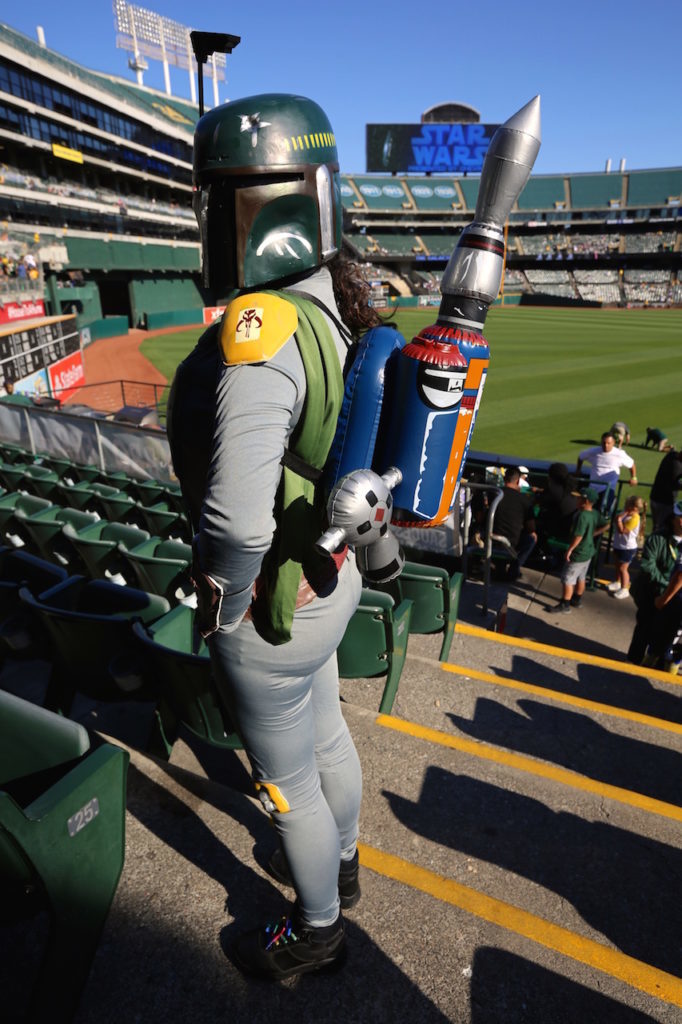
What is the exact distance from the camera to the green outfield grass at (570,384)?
14133 millimetres

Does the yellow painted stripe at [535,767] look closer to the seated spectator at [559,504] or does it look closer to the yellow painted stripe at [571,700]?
the yellow painted stripe at [571,700]

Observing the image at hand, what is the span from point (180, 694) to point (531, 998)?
5.31ft

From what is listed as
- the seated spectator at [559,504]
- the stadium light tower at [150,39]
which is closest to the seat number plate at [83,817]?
the seated spectator at [559,504]

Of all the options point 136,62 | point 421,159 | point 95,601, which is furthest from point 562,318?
point 136,62

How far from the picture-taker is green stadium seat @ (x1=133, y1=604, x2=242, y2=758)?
2406mm

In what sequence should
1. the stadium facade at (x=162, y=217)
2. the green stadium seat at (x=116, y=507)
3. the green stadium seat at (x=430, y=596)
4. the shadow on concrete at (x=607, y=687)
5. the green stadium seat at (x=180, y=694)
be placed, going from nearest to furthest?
the green stadium seat at (x=180, y=694) → the green stadium seat at (x=430, y=596) → the shadow on concrete at (x=607, y=687) → the green stadium seat at (x=116, y=507) → the stadium facade at (x=162, y=217)

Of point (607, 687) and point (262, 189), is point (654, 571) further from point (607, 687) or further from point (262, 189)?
Answer: point (262, 189)

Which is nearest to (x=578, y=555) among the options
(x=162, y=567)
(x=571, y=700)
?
(x=571, y=700)

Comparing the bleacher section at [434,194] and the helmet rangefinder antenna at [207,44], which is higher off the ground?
the bleacher section at [434,194]

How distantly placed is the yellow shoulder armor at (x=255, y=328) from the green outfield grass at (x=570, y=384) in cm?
1118

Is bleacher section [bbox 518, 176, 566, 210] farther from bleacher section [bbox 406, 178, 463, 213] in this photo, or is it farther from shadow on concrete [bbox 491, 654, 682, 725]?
shadow on concrete [bbox 491, 654, 682, 725]

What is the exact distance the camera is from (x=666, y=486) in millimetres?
7973

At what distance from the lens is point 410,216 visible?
70.3 meters

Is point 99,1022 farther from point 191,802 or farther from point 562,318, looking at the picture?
point 562,318
